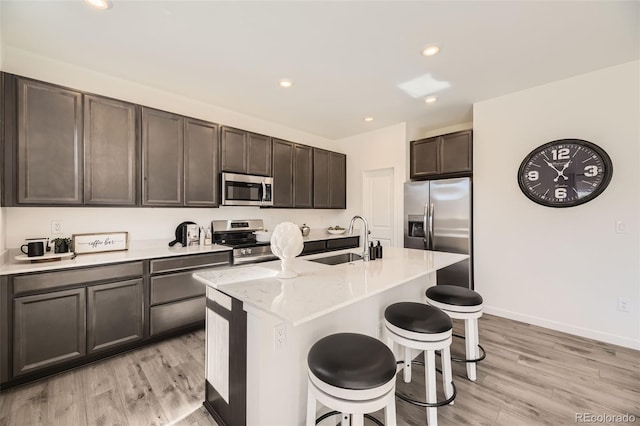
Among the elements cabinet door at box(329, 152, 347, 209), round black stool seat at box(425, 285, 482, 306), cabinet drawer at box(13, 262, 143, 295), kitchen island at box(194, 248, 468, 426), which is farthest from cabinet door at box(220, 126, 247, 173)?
round black stool seat at box(425, 285, 482, 306)

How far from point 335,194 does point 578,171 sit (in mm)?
3360

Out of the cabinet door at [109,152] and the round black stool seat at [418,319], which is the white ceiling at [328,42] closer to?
the cabinet door at [109,152]

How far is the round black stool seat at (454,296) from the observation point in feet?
6.63

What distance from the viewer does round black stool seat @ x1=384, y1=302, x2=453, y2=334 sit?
1608 millimetres

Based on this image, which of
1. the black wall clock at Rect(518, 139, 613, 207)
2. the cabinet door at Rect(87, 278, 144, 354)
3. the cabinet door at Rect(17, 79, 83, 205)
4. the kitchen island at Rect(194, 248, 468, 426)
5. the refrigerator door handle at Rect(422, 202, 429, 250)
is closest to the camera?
the kitchen island at Rect(194, 248, 468, 426)

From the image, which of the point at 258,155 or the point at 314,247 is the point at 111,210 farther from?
the point at 314,247

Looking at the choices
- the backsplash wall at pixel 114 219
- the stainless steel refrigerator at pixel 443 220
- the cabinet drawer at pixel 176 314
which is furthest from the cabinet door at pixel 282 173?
the stainless steel refrigerator at pixel 443 220

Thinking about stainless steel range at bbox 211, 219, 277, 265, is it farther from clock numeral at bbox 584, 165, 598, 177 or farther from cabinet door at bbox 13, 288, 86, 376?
clock numeral at bbox 584, 165, 598, 177

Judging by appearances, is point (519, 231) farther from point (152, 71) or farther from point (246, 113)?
point (152, 71)

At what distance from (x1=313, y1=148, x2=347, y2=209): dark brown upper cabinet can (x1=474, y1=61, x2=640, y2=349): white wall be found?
2336 mm

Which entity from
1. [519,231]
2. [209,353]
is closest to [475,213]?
[519,231]

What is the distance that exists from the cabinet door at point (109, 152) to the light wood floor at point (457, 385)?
5.16 ft

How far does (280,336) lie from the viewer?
4.40 ft

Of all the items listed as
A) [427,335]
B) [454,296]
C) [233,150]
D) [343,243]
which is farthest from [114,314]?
[343,243]
